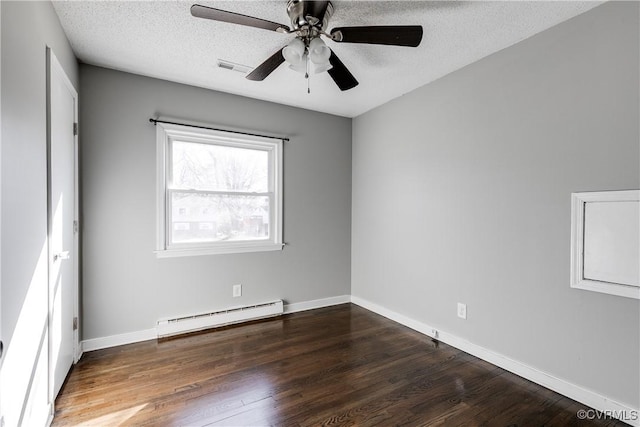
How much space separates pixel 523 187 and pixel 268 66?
208cm

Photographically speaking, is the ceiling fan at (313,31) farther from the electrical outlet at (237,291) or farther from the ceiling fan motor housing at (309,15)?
the electrical outlet at (237,291)

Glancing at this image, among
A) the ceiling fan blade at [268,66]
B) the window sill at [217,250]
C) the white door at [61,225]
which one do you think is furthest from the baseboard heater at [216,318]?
the ceiling fan blade at [268,66]

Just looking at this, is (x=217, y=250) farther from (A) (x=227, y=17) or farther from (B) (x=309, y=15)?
(B) (x=309, y=15)

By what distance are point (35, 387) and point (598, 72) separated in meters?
3.67

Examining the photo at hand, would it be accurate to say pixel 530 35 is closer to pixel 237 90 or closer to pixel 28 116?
pixel 237 90

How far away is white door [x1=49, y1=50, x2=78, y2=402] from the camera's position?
1884 mm

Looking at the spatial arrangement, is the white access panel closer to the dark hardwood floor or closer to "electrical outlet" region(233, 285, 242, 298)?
the dark hardwood floor

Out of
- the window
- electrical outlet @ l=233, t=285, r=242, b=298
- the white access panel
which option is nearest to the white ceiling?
the window

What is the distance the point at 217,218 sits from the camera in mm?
3355

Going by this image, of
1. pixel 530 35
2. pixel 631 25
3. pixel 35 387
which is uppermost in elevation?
pixel 530 35

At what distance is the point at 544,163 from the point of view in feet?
7.26

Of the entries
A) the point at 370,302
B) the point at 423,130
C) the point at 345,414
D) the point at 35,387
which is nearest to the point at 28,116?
the point at 35,387

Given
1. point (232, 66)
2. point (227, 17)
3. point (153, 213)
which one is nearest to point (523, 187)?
point (227, 17)

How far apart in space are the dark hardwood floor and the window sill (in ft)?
2.66
